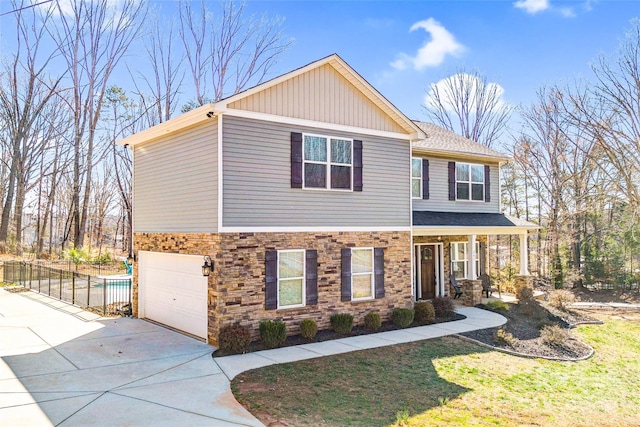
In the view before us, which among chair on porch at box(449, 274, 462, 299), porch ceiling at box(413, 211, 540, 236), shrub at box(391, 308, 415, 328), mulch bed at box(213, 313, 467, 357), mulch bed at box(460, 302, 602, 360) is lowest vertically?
mulch bed at box(460, 302, 602, 360)

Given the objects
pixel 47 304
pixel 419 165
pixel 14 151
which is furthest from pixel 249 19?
pixel 47 304

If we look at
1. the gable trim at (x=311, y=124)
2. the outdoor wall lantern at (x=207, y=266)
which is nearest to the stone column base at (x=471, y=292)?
the gable trim at (x=311, y=124)

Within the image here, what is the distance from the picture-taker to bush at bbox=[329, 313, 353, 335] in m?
12.0

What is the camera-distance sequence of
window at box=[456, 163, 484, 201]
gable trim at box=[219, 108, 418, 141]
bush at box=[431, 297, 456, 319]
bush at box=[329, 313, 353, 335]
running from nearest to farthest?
gable trim at box=[219, 108, 418, 141], bush at box=[329, 313, 353, 335], bush at box=[431, 297, 456, 319], window at box=[456, 163, 484, 201]

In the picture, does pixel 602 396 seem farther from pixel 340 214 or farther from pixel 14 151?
pixel 14 151

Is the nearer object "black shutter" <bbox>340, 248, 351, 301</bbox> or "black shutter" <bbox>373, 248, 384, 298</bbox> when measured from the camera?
"black shutter" <bbox>340, 248, 351, 301</bbox>

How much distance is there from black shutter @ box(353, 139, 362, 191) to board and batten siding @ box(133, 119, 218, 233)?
4.02m

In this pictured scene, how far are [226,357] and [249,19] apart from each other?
2959 cm

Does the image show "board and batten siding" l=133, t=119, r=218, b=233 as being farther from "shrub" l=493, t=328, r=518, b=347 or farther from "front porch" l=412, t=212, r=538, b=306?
"shrub" l=493, t=328, r=518, b=347

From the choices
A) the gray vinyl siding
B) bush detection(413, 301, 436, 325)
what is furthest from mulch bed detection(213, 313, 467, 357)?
the gray vinyl siding

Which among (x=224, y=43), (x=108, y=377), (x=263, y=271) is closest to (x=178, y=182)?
(x=263, y=271)

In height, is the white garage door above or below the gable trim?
below

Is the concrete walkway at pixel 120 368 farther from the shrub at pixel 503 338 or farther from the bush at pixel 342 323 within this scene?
the shrub at pixel 503 338

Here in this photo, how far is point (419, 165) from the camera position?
16281mm
